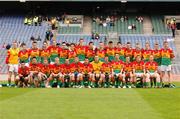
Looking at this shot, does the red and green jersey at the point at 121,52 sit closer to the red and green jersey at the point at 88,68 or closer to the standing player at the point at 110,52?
the standing player at the point at 110,52

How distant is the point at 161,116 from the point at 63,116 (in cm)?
199

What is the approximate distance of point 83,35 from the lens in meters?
43.7

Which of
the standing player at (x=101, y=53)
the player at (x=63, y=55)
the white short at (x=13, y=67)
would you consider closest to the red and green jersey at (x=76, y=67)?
the player at (x=63, y=55)

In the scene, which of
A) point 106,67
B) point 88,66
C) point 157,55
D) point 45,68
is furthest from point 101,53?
point 45,68

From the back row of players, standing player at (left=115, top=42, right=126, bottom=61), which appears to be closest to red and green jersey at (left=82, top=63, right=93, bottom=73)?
the back row of players

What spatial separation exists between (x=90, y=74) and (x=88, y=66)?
35cm

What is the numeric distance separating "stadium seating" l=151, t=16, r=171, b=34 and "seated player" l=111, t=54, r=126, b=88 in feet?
80.7

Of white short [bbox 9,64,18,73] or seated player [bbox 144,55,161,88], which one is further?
white short [bbox 9,64,18,73]

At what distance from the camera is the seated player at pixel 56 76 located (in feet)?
66.5

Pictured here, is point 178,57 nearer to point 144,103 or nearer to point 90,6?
point 90,6

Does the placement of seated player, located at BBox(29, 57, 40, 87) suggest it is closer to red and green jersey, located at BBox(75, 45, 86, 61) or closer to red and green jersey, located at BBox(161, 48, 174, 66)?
red and green jersey, located at BBox(75, 45, 86, 61)

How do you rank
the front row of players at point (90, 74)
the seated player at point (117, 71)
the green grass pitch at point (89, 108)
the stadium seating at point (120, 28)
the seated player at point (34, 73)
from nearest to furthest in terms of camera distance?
the green grass pitch at point (89, 108), the seated player at point (34, 73), the front row of players at point (90, 74), the seated player at point (117, 71), the stadium seating at point (120, 28)

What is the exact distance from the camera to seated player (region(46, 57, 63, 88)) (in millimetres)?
20266

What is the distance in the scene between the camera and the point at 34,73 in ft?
66.5
